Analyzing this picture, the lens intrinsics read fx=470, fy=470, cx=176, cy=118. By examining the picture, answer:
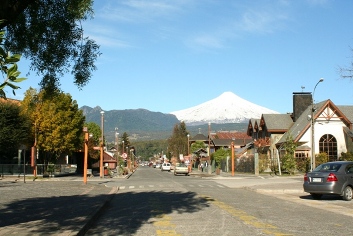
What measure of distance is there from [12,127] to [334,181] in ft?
123

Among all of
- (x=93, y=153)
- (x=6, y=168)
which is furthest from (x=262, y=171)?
(x=93, y=153)

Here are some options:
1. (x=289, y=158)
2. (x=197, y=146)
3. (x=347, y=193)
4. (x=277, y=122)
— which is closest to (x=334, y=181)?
(x=347, y=193)

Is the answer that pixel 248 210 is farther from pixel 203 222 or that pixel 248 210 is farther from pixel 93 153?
pixel 93 153

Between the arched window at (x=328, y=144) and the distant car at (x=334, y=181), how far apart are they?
3599 cm

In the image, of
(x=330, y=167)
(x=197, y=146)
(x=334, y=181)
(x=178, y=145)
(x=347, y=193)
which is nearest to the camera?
(x=334, y=181)

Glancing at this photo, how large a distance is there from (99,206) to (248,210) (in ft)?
15.8

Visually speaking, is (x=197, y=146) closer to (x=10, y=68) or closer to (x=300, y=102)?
(x=300, y=102)

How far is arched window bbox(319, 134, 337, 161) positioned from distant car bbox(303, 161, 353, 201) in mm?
35991

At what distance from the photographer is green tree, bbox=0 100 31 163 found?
47169 mm

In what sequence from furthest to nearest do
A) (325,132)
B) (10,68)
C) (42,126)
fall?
(325,132) < (42,126) < (10,68)

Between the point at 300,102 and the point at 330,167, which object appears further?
the point at 300,102

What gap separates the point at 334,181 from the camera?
18.5 m

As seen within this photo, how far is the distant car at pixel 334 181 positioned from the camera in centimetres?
1848

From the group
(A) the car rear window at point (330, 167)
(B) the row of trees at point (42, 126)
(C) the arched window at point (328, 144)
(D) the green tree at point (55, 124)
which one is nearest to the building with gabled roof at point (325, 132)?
(C) the arched window at point (328, 144)
